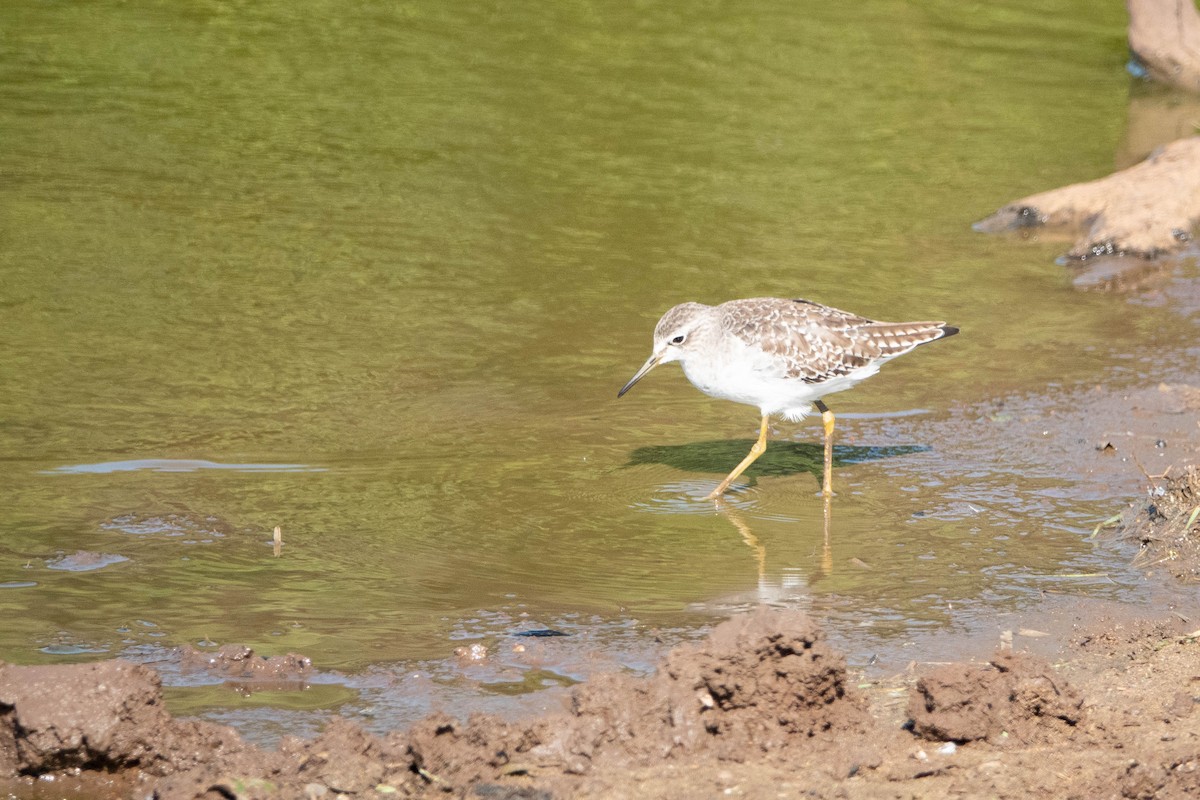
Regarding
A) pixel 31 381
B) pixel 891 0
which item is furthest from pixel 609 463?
pixel 891 0

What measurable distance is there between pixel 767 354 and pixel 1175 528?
2.41m

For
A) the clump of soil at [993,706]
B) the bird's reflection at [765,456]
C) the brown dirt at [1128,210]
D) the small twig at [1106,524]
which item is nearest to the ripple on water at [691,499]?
the bird's reflection at [765,456]

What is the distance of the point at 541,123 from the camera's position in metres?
16.0

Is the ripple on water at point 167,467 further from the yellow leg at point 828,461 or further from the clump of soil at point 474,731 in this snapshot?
the clump of soil at point 474,731

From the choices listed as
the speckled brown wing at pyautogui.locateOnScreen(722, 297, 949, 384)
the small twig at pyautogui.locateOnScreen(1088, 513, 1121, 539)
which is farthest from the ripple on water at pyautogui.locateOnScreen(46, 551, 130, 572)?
the small twig at pyautogui.locateOnScreen(1088, 513, 1121, 539)

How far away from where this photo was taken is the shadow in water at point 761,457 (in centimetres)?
902

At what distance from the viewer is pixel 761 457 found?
9.41 m

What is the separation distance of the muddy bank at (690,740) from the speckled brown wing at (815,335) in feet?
11.6

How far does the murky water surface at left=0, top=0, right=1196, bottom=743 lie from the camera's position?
22.8 feet

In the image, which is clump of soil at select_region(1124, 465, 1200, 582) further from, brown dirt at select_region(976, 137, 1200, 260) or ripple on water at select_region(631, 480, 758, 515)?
brown dirt at select_region(976, 137, 1200, 260)

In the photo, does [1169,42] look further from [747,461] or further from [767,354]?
[747,461]

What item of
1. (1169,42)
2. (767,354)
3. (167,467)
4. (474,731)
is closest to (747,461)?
(767,354)

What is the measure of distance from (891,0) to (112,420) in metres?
15.3

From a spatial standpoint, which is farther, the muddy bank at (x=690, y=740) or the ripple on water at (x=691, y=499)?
the ripple on water at (x=691, y=499)
